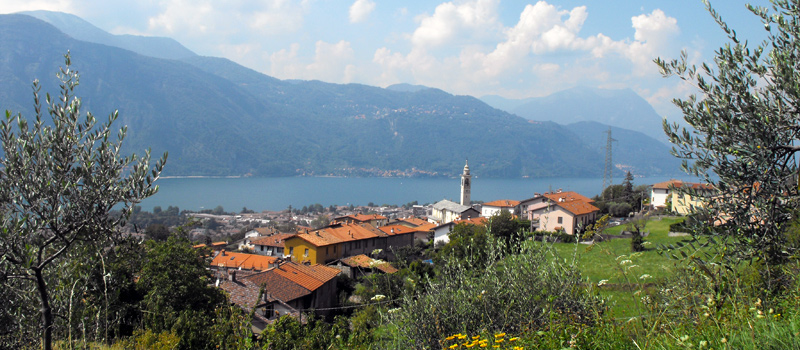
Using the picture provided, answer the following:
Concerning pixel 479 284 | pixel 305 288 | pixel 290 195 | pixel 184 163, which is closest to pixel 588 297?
pixel 479 284

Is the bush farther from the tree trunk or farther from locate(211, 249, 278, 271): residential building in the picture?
locate(211, 249, 278, 271): residential building

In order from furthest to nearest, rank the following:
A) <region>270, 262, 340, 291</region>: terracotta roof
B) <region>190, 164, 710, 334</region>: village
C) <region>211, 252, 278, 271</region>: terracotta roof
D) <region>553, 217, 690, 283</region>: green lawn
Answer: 1. <region>211, 252, 278, 271</region>: terracotta roof
2. <region>270, 262, 340, 291</region>: terracotta roof
3. <region>190, 164, 710, 334</region>: village
4. <region>553, 217, 690, 283</region>: green lawn

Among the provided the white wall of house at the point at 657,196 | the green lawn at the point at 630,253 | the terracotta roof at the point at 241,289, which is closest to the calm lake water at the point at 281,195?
the white wall of house at the point at 657,196

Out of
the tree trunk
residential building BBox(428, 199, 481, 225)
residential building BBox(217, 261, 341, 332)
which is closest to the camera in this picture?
the tree trunk

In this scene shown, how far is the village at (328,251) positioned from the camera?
43.5 feet

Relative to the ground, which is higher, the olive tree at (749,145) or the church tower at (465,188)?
the olive tree at (749,145)

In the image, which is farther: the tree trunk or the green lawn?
the green lawn

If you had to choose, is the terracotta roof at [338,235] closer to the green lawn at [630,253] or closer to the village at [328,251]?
the village at [328,251]

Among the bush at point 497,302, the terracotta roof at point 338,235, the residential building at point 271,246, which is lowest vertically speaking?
the residential building at point 271,246

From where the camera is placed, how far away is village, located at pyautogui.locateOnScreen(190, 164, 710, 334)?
43.5ft

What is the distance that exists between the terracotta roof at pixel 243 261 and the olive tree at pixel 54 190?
24519 millimetres

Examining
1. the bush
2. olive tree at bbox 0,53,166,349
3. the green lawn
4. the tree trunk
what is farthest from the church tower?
the tree trunk

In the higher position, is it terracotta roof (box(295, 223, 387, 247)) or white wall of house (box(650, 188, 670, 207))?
white wall of house (box(650, 188, 670, 207))

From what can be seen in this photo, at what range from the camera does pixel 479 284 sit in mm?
4148
